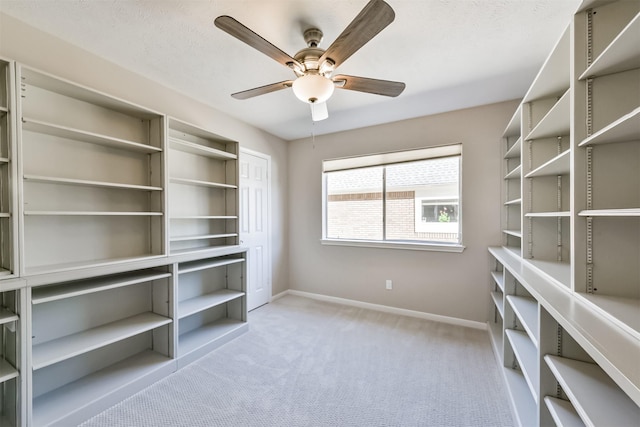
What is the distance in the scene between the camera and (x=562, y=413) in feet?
3.61

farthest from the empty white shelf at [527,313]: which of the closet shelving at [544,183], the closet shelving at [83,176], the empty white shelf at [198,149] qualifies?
the empty white shelf at [198,149]

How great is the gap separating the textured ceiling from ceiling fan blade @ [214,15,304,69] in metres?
0.30

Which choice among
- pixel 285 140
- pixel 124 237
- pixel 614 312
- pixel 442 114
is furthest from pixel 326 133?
pixel 614 312

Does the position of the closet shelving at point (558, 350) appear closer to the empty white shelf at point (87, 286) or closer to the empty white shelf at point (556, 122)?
the empty white shelf at point (556, 122)

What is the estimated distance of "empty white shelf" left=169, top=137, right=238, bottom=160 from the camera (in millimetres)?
2361

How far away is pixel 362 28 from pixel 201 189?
231 cm

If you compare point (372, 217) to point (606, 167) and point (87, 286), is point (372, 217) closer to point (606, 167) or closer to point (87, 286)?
point (606, 167)

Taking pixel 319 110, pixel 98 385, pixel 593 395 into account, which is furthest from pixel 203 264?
pixel 593 395

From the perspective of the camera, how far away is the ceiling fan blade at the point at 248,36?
3.96 ft

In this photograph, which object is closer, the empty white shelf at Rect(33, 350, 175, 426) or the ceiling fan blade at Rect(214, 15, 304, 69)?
the ceiling fan blade at Rect(214, 15, 304, 69)

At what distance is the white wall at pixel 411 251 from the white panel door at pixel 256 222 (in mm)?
541

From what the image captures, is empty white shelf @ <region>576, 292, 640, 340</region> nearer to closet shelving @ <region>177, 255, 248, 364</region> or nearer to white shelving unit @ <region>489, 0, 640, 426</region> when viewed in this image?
white shelving unit @ <region>489, 0, 640, 426</region>

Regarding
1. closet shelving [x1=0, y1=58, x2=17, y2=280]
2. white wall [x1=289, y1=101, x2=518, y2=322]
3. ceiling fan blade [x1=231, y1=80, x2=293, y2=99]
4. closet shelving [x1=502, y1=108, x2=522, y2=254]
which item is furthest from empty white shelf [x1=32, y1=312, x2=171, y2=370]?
closet shelving [x1=502, y1=108, x2=522, y2=254]

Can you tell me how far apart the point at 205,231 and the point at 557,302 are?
295 centimetres
